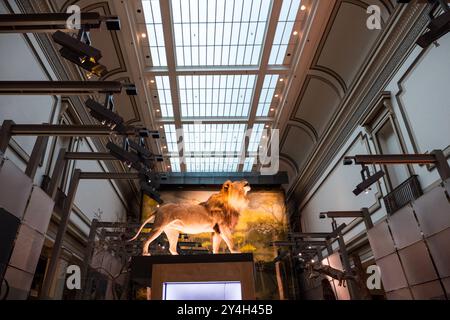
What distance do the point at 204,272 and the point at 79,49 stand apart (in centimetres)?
276

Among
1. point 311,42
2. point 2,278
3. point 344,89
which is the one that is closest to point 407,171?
point 344,89

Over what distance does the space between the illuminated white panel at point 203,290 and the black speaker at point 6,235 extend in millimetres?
2054

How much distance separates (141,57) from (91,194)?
543cm

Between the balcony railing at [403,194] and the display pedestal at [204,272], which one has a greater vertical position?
the balcony railing at [403,194]

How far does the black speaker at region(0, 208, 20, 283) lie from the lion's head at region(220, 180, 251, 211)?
2708 millimetres

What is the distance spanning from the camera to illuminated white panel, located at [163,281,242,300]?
127 inches

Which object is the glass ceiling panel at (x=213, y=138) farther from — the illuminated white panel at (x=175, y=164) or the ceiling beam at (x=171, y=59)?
the illuminated white panel at (x=175, y=164)

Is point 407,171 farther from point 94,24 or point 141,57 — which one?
point 141,57

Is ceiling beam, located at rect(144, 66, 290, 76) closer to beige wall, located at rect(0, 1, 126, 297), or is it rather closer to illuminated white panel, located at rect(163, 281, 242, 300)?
beige wall, located at rect(0, 1, 126, 297)

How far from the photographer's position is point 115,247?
1138cm

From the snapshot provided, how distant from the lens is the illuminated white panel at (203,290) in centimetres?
324

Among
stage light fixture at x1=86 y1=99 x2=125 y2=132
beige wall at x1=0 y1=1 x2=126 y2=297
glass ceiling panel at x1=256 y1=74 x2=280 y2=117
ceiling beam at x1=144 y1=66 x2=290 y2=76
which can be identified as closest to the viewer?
stage light fixture at x1=86 y1=99 x2=125 y2=132

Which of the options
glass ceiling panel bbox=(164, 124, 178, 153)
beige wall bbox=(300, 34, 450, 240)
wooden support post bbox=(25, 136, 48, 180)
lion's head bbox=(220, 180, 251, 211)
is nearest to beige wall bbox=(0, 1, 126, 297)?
wooden support post bbox=(25, 136, 48, 180)

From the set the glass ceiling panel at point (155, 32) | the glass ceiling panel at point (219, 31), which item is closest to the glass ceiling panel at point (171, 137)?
the glass ceiling panel at point (155, 32)
